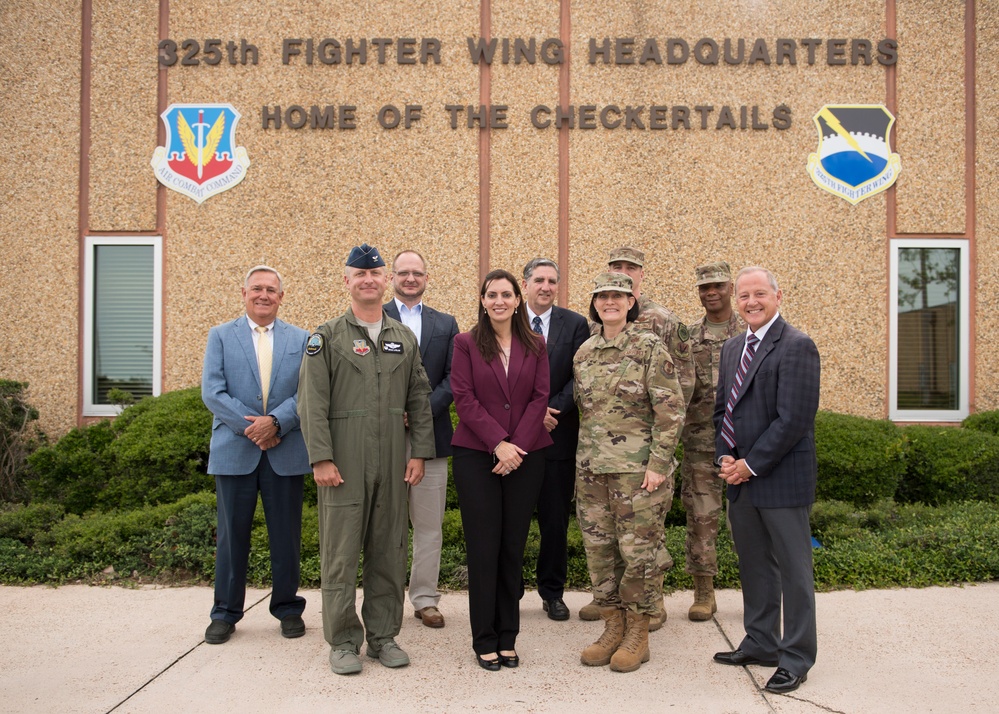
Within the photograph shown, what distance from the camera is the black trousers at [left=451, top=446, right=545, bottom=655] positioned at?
158 inches

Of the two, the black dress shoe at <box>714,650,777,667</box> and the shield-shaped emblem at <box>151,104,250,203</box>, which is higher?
the shield-shaped emblem at <box>151,104,250,203</box>

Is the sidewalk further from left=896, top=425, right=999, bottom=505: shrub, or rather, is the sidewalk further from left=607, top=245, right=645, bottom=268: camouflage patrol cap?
left=607, top=245, right=645, bottom=268: camouflage patrol cap

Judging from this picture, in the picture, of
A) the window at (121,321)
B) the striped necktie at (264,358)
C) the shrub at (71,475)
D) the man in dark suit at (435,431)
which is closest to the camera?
the striped necktie at (264,358)

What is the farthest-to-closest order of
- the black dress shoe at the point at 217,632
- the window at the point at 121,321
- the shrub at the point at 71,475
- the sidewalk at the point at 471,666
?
the window at the point at 121,321 → the shrub at the point at 71,475 → the black dress shoe at the point at 217,632 → the sidewalk at the point at 471,666

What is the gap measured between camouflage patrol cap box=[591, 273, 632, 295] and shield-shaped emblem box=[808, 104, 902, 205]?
4.81 meters

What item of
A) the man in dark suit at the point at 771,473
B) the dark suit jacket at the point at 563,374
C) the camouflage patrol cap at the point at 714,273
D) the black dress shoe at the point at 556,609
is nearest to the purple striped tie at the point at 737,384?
the man in dark suit at the point at 771,473

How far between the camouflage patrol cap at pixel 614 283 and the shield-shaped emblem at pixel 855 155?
15.8ft

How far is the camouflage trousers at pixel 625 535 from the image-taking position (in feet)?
13.0

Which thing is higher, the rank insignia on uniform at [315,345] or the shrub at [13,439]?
the rank insignia on uniform at [315,345]

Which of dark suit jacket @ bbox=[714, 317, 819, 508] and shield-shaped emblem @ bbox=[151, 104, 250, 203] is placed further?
shield-shaped emblem @ bbox=[151, 104, 250, 203]

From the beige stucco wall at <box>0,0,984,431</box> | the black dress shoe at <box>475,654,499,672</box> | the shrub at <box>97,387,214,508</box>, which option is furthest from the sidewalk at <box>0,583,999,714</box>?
the beige stucco wall at <box>0,0,984,431</box>

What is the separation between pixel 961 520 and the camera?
6.13 metres

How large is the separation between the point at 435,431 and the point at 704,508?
175 cm

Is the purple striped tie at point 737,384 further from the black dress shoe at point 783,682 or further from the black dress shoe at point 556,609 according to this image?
the black dress shoe at point 556,609
